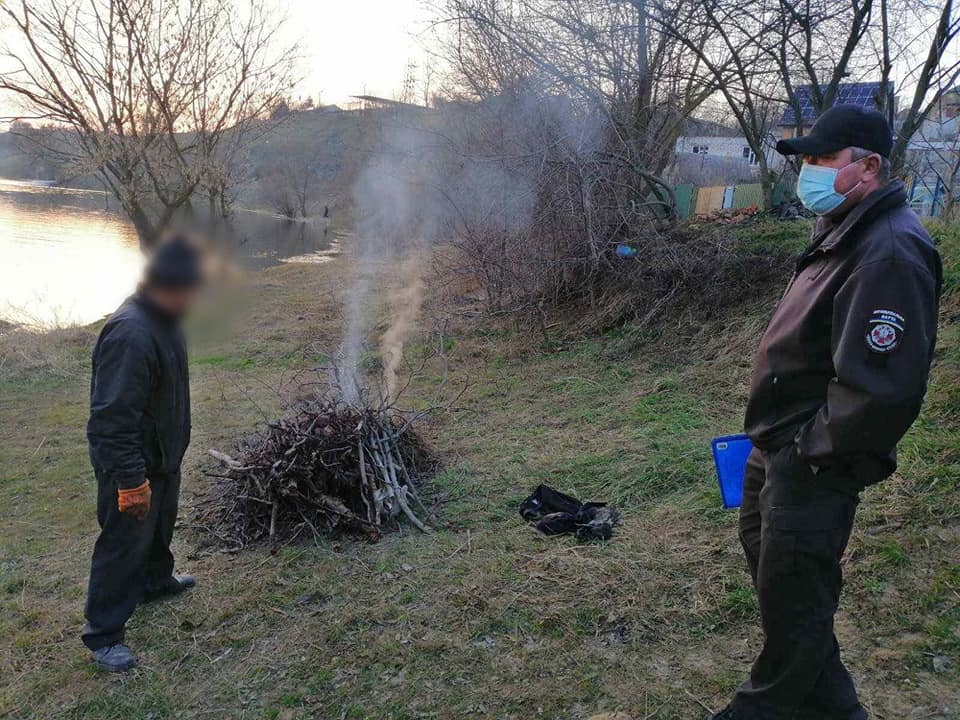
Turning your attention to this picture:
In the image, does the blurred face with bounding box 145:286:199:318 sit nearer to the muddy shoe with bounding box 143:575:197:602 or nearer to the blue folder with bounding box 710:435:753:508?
the muddy shoe with bounding box 143:575:197:602

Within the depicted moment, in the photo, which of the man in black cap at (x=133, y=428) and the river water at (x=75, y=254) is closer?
the man in black cap at (x=133, y=428)

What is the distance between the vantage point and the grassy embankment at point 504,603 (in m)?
2.85

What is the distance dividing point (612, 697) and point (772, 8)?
9.75 m

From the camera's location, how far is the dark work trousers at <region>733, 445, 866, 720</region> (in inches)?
82.0

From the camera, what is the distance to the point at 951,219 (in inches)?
307

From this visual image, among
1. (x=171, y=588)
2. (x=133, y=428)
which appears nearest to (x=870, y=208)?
(x=133, y=428)

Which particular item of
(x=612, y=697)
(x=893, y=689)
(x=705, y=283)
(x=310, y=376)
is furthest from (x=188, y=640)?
(x=705, y=283)

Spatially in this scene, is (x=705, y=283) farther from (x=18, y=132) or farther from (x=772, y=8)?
(x=18, y=132)

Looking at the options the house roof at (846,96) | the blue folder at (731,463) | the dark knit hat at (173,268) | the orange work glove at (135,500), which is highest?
the house roof at (846,96)

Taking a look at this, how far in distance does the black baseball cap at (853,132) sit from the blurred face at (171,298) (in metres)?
2.65

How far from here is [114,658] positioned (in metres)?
3.10

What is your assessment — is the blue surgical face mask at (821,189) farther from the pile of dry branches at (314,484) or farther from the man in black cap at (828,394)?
the pile of dry branches at (314,484)

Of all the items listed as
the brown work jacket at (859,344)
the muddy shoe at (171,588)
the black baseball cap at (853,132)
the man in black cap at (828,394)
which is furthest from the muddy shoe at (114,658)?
the black baseball cap at (853,132)

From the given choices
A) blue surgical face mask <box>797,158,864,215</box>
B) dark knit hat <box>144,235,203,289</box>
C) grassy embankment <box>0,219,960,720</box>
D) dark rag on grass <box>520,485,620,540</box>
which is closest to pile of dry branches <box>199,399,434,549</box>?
grassy embankment <box>0,219,960,720</box>
